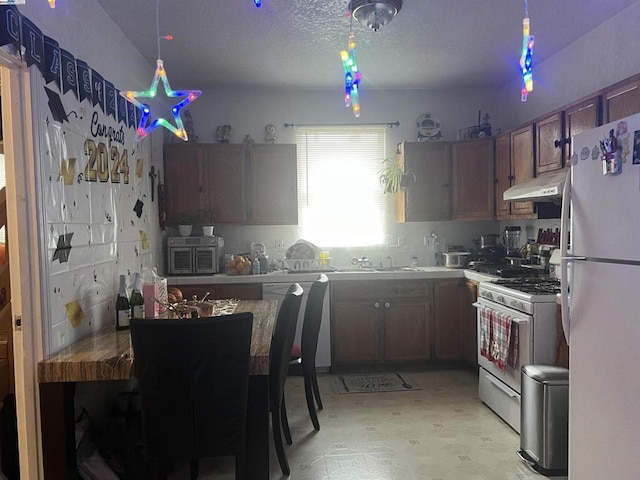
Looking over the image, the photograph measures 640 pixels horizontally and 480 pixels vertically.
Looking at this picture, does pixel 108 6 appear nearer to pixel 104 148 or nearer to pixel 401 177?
pixel 104 148

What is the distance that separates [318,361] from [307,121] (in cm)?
236

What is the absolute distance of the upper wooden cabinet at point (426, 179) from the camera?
4430 mm

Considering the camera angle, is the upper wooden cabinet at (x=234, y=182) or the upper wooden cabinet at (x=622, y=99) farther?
the upper wooden cabinet at (x=234, y=182)

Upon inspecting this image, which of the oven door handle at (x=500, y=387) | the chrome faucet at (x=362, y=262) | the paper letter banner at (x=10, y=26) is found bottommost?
the oven door handle at (x=500, y=387)

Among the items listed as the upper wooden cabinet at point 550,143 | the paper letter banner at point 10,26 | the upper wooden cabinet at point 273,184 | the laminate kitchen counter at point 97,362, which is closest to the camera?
the paper letter banner at point 10,26

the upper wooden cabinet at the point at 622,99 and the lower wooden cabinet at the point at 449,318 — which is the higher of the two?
the upper wooden cabinet at the point at 622,99

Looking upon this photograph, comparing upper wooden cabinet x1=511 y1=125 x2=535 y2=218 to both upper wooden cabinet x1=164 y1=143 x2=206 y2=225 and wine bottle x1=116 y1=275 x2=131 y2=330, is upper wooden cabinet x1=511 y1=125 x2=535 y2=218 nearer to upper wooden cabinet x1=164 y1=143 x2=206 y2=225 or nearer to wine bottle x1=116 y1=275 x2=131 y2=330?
upper wooden cabinet x1=164 y1=143 x2=206 y2=225

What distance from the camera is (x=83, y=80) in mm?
2387

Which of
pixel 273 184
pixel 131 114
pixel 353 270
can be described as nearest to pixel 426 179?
pixel 353 270

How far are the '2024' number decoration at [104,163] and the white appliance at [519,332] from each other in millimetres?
2594

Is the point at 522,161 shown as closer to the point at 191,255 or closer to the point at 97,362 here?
the point at 191,255

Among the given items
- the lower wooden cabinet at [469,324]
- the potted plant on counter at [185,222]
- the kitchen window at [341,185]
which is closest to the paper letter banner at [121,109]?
the potted plant on counter at [185,222]

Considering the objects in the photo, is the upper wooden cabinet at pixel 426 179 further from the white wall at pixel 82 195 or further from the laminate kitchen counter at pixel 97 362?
the laminate kitchen counter at pixel 97 362

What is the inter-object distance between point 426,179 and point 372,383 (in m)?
1.98
